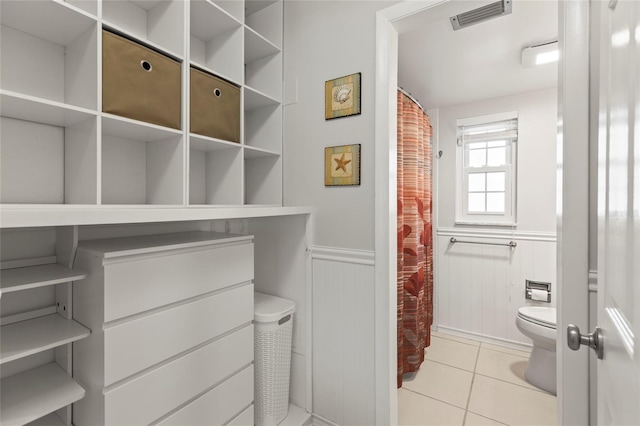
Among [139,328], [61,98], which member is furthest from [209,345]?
[61,98]

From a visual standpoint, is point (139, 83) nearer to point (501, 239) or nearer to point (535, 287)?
point (501, 239)

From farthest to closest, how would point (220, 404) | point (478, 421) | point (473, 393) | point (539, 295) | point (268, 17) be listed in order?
point (539, 295) → point (473, 393) → point (268, 17) → point (478, 421) → point (220, 404)

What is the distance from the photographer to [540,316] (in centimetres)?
226

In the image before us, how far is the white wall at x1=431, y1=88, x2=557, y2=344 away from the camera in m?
2.64

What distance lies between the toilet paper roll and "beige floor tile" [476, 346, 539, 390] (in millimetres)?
534

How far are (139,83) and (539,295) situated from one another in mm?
3276

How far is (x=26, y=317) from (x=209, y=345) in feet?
2.22

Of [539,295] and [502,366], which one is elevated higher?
[539,295]

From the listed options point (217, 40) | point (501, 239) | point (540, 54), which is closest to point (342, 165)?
point (217, 40)

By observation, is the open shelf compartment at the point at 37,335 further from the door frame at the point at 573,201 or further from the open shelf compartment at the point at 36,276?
the door frame at the point at 573,201

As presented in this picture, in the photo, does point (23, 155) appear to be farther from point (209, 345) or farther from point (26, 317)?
point (209, 345)

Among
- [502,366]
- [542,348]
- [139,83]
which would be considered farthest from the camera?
[502,366]

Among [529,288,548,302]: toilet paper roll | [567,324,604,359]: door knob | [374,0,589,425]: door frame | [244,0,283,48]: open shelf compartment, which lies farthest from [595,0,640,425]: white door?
[529,288,548,302]: toilet paper roll

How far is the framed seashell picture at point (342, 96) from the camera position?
1579mm
